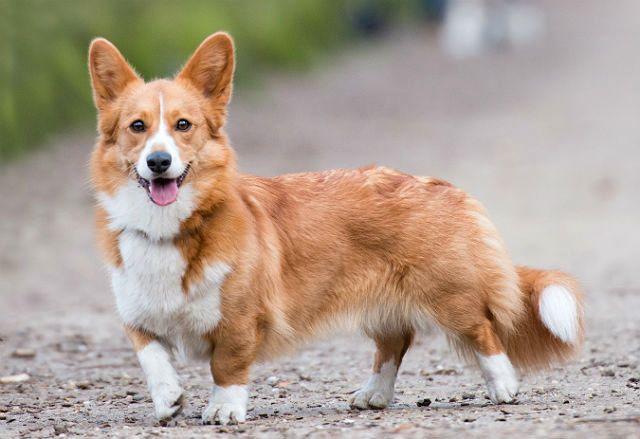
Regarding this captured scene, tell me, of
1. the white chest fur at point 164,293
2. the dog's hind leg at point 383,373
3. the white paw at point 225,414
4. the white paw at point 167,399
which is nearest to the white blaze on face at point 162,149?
the white chest fur at point 164,293

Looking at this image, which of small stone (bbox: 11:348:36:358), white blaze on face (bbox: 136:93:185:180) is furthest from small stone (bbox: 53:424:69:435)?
small stone (bbox: 11:348:36:358)

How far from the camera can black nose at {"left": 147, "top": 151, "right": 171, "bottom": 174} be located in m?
5.45

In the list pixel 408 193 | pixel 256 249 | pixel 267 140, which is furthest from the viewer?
pixel 267 140

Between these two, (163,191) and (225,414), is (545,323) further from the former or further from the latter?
(163,191)

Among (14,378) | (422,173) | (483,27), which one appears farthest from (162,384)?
(483,27)

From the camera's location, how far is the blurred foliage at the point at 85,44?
14.4 metres

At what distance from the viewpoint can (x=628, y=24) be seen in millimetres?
28453

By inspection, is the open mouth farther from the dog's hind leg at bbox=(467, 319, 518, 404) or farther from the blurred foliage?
the blurred foliage

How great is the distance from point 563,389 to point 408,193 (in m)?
1.31

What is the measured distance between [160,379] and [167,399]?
0.09 m

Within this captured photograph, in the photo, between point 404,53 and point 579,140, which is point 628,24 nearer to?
point 404,53

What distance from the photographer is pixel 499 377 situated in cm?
612

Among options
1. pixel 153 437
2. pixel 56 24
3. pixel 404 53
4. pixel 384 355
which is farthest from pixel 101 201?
pixel 404 53

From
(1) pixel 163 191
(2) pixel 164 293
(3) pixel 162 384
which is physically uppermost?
(1) pixel 163 191
